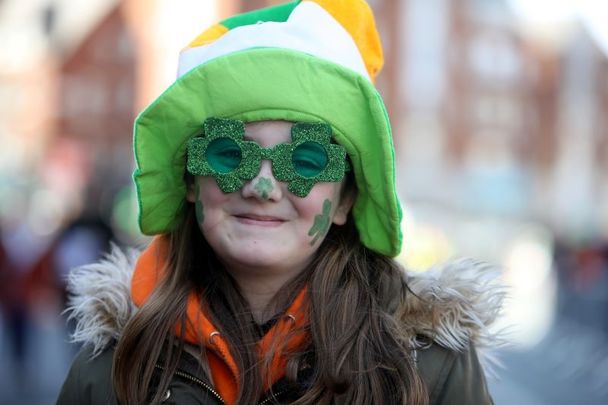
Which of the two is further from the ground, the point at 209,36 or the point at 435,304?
the point at 209,36

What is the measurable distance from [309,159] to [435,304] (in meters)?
0.51

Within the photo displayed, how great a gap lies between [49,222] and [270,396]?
7920 millimetres

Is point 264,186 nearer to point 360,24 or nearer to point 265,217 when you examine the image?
point 265,217

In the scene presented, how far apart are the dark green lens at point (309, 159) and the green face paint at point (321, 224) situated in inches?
4.0

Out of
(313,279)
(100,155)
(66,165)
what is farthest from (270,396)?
(100,155)

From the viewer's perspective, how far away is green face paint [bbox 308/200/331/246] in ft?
8.49

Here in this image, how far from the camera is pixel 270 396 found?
2502mm

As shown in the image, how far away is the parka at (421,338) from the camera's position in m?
2.51

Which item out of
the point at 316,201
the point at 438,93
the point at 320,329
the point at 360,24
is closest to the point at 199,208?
the point at 316,201

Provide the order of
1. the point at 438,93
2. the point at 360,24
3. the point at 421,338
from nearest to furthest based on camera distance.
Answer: the point at 421,338
the point at 360,24
the point at 438,93

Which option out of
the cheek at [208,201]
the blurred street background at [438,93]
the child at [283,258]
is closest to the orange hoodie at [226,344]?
the child at [283,258]

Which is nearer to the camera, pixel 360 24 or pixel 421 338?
pixel 421 338

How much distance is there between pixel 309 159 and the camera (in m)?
2.53

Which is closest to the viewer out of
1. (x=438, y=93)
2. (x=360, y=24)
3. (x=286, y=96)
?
(x=286, y=96)
